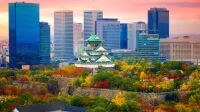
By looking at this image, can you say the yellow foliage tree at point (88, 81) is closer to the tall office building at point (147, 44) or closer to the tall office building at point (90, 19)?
the tall office building at point (147, 44)

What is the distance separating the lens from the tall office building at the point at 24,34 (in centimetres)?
12719

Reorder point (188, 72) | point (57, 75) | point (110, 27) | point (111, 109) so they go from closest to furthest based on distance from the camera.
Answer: point (111, 109) → point (188, 72) → point (57, 75) → point (110, 27)

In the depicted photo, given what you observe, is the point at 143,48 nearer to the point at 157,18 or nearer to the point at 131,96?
the point at 157,18

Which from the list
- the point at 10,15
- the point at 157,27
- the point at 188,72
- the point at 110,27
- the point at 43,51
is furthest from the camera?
the point at 157,27

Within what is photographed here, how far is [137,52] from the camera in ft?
455

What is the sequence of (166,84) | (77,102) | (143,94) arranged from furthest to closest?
(166,84)
(143,94)
(77,102)

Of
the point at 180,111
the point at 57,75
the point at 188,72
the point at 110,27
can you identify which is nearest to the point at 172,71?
the point at 188,72

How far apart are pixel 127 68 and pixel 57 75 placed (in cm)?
1061

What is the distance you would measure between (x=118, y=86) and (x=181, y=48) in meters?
102

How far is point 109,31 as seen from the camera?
6358 inches

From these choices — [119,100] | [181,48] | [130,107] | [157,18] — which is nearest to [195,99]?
[119,100]

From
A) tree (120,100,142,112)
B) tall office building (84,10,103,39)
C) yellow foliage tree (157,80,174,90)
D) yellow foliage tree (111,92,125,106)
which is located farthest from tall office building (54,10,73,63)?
tree (120,100,142,112)

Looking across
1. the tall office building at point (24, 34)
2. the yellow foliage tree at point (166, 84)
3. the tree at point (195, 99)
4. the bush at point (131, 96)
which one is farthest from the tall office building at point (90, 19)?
the tree at point (195, 99)

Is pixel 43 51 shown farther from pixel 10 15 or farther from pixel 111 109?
pixel 111 109
